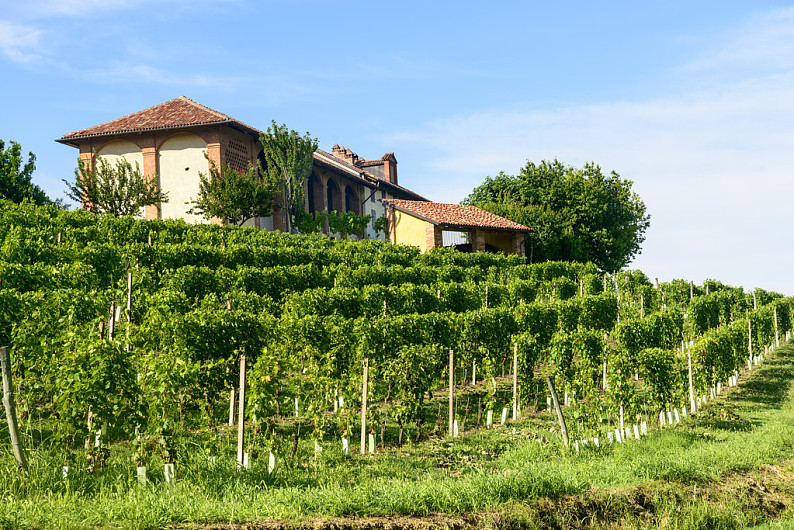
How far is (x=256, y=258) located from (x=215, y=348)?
958 cm

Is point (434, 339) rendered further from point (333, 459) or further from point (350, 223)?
point (350, 223)

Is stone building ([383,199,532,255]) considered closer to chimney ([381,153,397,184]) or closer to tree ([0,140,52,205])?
chimney ([381,153,397,184])

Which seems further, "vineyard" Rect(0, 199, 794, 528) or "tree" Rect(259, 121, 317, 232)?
"tree" Rect(259, 121, 317, 232)

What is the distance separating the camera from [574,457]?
28.8ft

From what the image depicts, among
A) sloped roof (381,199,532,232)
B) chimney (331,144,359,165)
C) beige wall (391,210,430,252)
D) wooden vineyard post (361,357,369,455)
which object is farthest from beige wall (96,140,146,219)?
wooden vineyard post (361,357,369,455)

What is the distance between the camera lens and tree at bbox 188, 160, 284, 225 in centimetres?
2950

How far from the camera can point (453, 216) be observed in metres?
36.0

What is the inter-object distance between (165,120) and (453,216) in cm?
1669

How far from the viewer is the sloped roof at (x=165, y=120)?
30.5 m

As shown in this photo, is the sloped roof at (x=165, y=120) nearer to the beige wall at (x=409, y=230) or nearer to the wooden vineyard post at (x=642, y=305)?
the beige wall at (x=409, y=230)

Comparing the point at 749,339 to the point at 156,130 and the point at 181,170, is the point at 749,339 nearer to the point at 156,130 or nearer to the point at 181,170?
the point at 181,170

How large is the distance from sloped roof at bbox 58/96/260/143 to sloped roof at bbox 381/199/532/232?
9544 mm

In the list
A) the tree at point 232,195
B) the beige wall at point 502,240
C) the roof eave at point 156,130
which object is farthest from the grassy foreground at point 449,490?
the beige wall at point 502,240

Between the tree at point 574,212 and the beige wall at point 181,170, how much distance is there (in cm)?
2124
